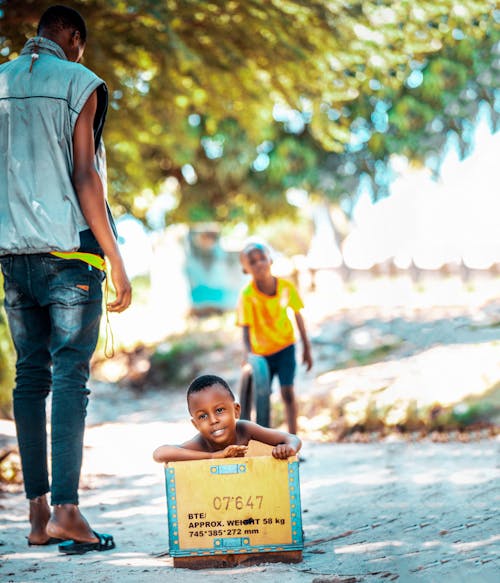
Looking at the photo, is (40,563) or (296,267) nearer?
(40,563)

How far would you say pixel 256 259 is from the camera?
5.74m

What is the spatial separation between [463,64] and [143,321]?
30.5 feet

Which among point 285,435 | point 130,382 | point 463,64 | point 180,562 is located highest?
point 463,64

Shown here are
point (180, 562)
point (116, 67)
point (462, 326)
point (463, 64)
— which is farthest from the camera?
point (463, 64)

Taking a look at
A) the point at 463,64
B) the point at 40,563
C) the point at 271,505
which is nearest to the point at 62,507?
the point at 40,563

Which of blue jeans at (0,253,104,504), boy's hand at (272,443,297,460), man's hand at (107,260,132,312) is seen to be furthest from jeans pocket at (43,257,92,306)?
boy's hand at (272,443,297,460)

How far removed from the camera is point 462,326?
11.1m

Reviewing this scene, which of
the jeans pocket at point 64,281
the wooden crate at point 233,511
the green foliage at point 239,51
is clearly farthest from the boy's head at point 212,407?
the green foliage at point 239,51

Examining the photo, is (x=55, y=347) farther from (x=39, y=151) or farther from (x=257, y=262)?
(x=257, y=262)

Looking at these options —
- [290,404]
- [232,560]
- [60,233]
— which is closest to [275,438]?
[232,560]

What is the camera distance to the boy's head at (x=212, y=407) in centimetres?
325

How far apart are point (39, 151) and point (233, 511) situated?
5.59 feet

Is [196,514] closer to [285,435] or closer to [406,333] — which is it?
[285,435]

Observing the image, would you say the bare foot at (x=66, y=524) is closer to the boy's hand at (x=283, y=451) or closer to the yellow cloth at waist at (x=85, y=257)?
the boy's hand at (x=283, y=451)
